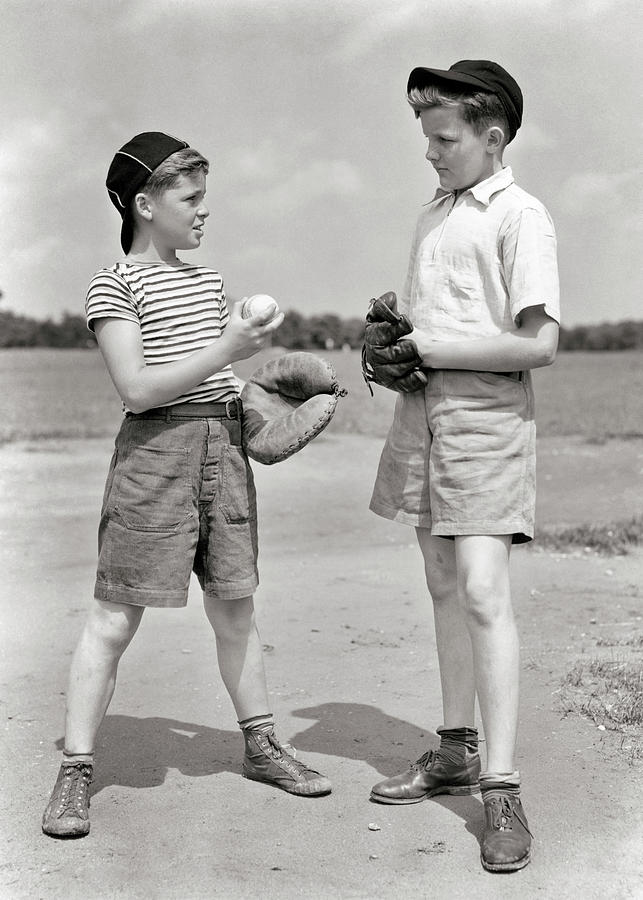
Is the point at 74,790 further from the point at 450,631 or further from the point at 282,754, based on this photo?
the point at 450,631

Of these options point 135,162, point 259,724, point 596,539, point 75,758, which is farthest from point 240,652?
point 596,539

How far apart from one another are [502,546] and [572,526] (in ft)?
15.7

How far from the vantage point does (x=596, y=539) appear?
6891 mm

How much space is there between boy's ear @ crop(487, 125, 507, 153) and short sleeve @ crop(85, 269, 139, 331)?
1.08 meters

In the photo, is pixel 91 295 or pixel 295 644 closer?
pixel 91 295

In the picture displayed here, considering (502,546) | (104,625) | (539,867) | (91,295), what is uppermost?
(91,295)

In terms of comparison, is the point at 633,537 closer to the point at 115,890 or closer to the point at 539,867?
the point at 539,867

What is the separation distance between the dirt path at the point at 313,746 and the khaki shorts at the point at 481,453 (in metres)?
0.83

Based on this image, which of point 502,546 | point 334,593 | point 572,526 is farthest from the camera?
point 572,526

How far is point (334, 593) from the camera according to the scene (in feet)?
19.1

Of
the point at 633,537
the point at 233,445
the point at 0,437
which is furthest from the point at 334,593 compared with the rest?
the point at 0,437

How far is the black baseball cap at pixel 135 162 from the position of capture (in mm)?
A: 3191

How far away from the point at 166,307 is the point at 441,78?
38.8 inches

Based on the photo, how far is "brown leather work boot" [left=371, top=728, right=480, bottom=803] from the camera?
324 centimetres
